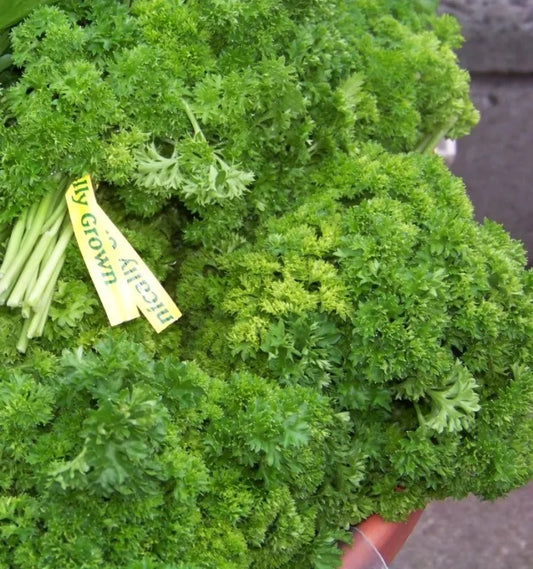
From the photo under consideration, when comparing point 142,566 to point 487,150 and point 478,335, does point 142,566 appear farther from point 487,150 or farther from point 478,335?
point 487,150

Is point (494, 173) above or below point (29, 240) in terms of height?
below

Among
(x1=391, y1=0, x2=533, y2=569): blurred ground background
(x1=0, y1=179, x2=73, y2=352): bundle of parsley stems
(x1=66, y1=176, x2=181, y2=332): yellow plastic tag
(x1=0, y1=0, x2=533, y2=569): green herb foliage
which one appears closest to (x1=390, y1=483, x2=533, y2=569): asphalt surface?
(x1=391, y1=0, x2=533, y2=569): blurred ground background

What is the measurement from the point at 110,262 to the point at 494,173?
2363 mm

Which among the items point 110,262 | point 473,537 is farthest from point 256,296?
point 473,537

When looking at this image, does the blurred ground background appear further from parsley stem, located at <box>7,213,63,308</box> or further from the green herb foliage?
parsley stem, located at <box>7,213,63,308</box>

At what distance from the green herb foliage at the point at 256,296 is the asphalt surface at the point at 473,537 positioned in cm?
125

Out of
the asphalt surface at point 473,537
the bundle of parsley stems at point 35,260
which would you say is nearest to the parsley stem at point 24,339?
the bundle of parsley stems at point 35,260

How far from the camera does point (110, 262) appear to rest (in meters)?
1.42

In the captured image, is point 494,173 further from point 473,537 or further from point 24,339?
point 24,339

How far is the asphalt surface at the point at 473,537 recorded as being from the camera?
2600 millimetres

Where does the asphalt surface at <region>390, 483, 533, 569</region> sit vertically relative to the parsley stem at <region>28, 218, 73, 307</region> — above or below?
below

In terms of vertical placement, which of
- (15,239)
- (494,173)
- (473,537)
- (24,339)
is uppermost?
(15,239)

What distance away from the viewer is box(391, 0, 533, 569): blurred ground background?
2633mm

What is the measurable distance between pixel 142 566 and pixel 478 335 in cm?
69
